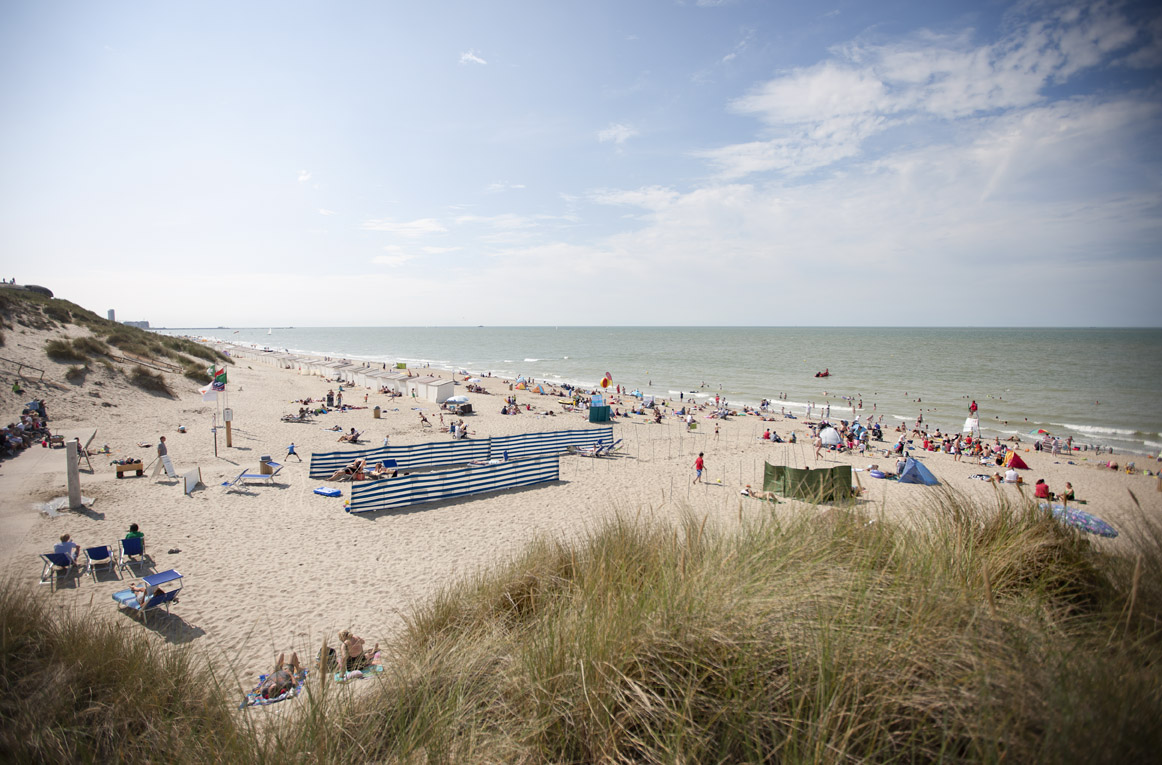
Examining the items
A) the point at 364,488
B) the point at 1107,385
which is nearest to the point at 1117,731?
the point at 364,488

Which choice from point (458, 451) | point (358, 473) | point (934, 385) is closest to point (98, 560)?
point (358, 473)

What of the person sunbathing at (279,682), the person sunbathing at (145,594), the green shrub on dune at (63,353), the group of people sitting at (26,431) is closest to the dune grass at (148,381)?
the green shrub on dune at (63,353)

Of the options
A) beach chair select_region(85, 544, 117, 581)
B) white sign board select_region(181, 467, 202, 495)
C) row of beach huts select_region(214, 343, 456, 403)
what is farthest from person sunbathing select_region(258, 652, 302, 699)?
row of beach huts select_region(214, 343, 456, 403)

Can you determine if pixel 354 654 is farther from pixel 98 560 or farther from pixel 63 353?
pixel 63 353

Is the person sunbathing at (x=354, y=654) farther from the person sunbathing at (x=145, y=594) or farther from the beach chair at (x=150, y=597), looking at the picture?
the person sunbathing at (x=145, y=594)

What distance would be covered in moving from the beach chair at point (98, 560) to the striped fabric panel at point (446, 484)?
4.25 metres

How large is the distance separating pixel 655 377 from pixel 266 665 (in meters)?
51.6

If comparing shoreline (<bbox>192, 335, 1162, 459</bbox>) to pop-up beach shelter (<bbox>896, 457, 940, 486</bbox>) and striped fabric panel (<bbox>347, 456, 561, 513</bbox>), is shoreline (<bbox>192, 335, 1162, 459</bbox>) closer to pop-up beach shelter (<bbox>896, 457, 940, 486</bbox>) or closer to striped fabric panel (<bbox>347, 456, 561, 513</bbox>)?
pop-up beach shelter (<bbox>896, 457, 940, 486</bbox>)

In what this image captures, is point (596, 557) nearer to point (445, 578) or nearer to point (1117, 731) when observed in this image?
point (1117, 731)

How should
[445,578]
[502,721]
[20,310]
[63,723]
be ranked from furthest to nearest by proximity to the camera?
[20,310], [445,578], [63,723], [502,721]

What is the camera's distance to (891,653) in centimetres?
→ 211

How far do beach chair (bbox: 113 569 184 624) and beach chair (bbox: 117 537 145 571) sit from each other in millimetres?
1398

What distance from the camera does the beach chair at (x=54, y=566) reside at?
25.5 ft

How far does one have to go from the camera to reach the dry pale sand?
7.05 metres
